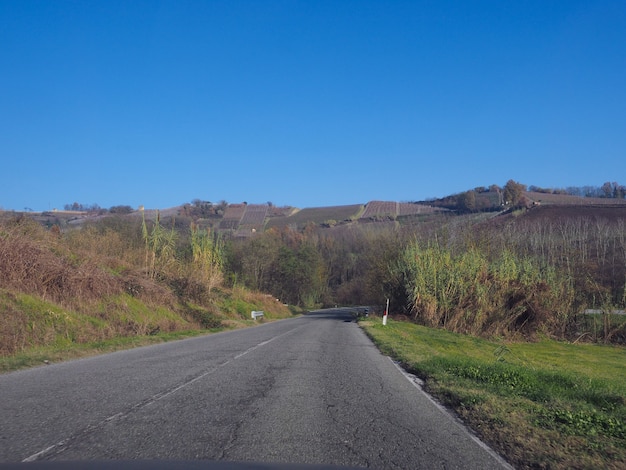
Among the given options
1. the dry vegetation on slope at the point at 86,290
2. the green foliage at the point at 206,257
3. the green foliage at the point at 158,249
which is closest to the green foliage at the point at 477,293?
the dry vegetation on slope at the point at 86,290

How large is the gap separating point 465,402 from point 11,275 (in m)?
15.7

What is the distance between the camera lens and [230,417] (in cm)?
725

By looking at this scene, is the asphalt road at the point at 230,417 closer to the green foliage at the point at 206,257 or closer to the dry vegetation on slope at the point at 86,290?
the dry vegetation on slope at the point at 86,290

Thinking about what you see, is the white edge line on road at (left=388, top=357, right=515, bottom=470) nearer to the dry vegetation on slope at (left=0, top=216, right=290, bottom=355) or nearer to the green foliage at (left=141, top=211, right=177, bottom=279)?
the dry vegetation on slope at (left=0, top=216, right=290, bottom=355)

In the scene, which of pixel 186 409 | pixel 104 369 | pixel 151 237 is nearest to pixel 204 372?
pixel 104 369

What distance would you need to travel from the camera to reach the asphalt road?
556cm

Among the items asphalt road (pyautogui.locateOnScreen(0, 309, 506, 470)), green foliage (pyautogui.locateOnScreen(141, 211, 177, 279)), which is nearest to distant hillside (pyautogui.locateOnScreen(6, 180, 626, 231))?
green foliage (pyautogui.locateOnScreen(141, 211, 177, 279))

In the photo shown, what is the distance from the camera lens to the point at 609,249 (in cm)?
5988

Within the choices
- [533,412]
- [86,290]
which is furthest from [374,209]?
[533,412]

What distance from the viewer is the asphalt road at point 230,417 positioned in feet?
18.2

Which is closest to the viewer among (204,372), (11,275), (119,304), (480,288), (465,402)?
(465,402)

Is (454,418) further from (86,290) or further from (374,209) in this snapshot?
(374,209)

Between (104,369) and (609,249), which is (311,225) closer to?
(609,249)

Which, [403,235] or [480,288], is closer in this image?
[480,288]
